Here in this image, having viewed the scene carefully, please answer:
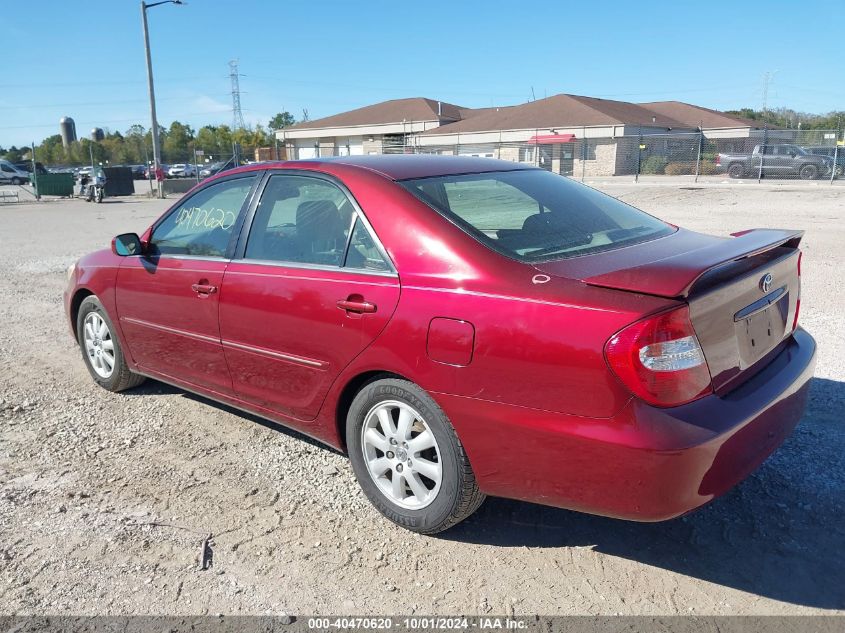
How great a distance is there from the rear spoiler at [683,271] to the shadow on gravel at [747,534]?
119cm

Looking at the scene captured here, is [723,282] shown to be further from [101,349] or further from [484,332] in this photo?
[101,349]

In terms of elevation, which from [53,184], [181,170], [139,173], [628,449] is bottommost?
[628,449]

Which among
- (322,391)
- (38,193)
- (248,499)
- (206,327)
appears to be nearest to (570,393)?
(322,391)

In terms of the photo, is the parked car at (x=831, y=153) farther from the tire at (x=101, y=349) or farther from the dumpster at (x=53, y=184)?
the dumpster at (x=53, y=184)

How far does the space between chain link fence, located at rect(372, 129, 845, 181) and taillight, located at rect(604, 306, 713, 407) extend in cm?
2639

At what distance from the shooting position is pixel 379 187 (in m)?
3.26

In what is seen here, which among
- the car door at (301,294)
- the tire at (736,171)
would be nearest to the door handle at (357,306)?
the car door at (301,294)

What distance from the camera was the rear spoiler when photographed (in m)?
2.43

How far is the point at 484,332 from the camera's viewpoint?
8.72ft

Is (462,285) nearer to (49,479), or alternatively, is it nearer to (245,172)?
(245,172)

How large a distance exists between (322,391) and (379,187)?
1003 mm

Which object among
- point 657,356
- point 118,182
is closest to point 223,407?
point 657,356

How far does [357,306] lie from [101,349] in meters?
2.75

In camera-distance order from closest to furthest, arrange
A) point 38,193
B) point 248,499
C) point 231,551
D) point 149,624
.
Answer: point 149,624 → point 231,551 → point 248,499 → point 38,193
